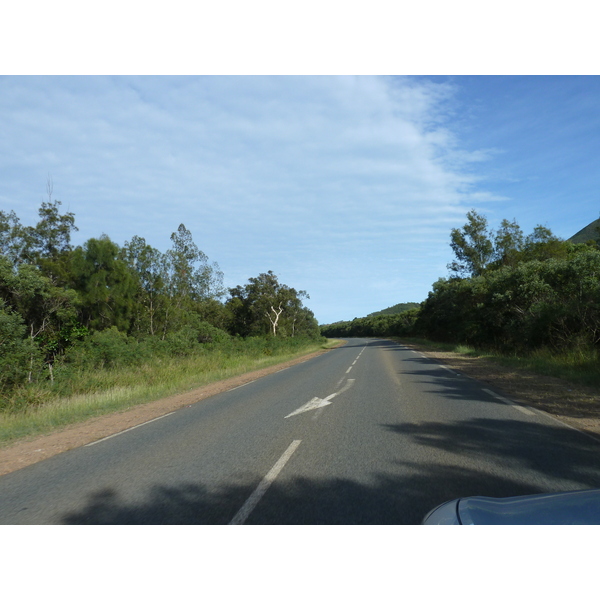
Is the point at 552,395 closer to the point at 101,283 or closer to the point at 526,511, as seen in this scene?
the point at 526,511

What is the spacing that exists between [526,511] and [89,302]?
114ft

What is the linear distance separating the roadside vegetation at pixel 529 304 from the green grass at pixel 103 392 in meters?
12.2

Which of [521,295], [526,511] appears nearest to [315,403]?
[526,511]

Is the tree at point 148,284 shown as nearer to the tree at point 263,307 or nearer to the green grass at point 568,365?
the tree at point 263,307

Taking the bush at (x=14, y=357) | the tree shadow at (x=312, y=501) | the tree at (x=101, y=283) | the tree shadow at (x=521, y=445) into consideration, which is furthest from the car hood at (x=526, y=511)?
the tree at (x=101, y=283)

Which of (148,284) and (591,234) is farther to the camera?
(591,234)

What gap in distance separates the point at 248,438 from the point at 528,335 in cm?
2040

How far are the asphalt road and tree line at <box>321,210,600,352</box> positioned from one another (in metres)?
12.9

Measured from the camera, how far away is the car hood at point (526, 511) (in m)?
2.51

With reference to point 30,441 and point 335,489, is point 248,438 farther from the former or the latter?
point 30,441

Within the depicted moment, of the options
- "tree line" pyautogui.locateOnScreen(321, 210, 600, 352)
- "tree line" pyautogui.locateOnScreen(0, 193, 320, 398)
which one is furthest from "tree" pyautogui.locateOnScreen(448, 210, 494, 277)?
"tree line" pyautogui.locateOnScreen(0, 193, 320, 398)

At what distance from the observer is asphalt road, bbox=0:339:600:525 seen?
166 inches

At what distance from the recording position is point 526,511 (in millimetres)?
2682

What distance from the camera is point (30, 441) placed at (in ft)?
27.1
